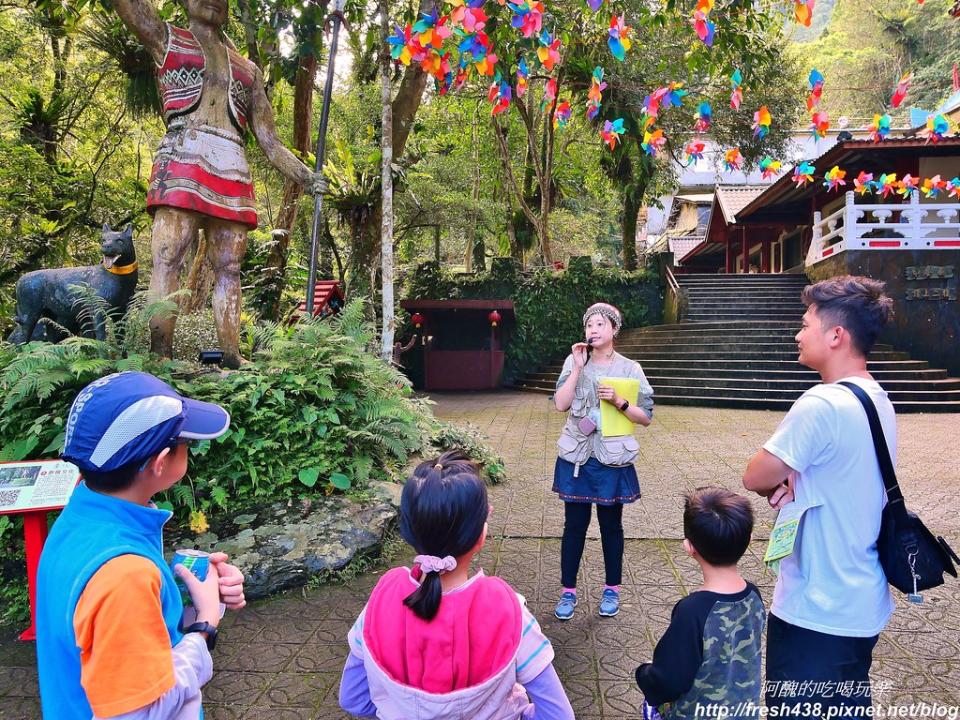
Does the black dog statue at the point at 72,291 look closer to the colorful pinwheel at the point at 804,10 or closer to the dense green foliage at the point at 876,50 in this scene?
the colorful pinwheel at the point at 804,10

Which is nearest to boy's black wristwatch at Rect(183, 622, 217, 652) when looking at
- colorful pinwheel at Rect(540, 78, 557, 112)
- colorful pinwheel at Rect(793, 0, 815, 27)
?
colorful pinwheel at Rect(793, 0, 815, 27)

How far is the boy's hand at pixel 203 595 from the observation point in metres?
1.37

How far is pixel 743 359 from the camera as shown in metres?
12.8

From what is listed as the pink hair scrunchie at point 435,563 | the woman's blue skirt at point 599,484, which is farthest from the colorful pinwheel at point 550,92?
the pink hair scrunchie at point 435,563

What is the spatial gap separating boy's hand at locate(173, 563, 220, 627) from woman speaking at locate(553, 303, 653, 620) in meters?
2.00

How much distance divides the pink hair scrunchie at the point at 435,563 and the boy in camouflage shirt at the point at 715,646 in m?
0.74

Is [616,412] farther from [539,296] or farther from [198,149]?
[539,296]

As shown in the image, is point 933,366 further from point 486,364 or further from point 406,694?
point 406,694

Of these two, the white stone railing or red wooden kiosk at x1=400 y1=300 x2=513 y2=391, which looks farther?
red wooden kiosk at x1=400 y1=300 x2=513 y2=391

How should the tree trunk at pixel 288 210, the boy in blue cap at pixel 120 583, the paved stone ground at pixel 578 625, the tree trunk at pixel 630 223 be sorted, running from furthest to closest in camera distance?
the tree trunk at pixel 630 223 → the tree trunk at pixel 288 210 → the paved stone ground at pixel 578 625 → the boy in blue cap at pixel 120 583

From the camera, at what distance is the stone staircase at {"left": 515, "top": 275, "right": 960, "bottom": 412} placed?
1097 centimetres

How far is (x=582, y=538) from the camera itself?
3137 millimetres

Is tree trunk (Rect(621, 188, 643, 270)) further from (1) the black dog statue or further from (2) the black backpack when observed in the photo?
(2) the black backpack

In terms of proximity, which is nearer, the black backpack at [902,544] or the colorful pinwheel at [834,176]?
the black backpack at [902,544]
